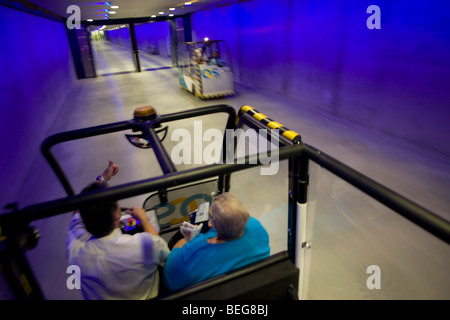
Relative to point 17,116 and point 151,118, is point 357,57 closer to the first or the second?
point 151,118

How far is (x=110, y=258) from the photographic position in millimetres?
1140

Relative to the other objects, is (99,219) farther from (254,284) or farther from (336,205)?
(336,205)

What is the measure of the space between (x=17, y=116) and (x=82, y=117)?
7.53 feet

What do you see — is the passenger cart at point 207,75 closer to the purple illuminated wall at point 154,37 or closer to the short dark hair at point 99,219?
the short dark hair at point 99,219

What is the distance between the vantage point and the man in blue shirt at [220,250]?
119 centimetres

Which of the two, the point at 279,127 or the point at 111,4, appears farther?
the point at 111,4

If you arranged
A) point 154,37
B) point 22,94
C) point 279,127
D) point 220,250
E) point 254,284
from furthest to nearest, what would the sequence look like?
point 154,37 → point 22,94 → point 279,127 → point 220,250 → point 254,284

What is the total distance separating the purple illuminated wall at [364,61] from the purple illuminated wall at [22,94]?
17.5 feet

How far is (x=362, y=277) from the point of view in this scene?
200 centimetres

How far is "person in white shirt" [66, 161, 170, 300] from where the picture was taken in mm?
1141

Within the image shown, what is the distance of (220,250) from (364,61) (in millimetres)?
4624

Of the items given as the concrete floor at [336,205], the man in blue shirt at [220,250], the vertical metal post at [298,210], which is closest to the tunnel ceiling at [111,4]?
the concrete floor at [336,205]

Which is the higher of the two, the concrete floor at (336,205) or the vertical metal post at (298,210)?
the vertical metal post at (298,210)

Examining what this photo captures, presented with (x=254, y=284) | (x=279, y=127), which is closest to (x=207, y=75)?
(x=279, y=127)
